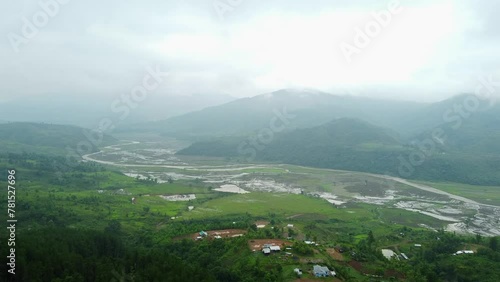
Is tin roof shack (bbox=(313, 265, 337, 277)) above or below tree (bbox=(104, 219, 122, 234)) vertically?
above

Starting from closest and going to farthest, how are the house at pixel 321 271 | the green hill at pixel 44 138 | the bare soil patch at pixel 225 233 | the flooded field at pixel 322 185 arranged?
1. the house at pixel 321 271
2. the bare soil patch at pixel 225 233
3. the flooded field at pixel 322 185
4. the green hill at pixel 44 138

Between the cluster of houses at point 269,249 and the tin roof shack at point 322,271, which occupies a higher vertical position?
the cluster of houses at point 269,249

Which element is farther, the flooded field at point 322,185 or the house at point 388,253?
the flooded field at point 322,185

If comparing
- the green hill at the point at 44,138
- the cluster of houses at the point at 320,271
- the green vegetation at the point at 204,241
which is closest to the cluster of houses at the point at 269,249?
the green vegetation at the point at 204,241

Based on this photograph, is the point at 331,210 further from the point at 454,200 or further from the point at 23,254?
the point at 23,254

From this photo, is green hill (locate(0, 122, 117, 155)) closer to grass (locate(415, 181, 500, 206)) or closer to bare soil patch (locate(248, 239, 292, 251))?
bare soil patch (locate(248, 239, 292, 251))

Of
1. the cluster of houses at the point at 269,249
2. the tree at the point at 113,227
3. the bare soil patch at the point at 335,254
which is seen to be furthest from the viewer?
the tree at the point at 113,227

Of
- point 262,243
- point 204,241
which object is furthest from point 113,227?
point 262,243

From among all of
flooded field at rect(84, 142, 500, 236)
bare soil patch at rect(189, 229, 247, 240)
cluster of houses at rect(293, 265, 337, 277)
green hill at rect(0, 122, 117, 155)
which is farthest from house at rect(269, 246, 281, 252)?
green hill at rect(0, 122, 117, 155)

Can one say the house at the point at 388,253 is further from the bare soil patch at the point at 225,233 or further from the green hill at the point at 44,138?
the green hill at the point at 44,138
